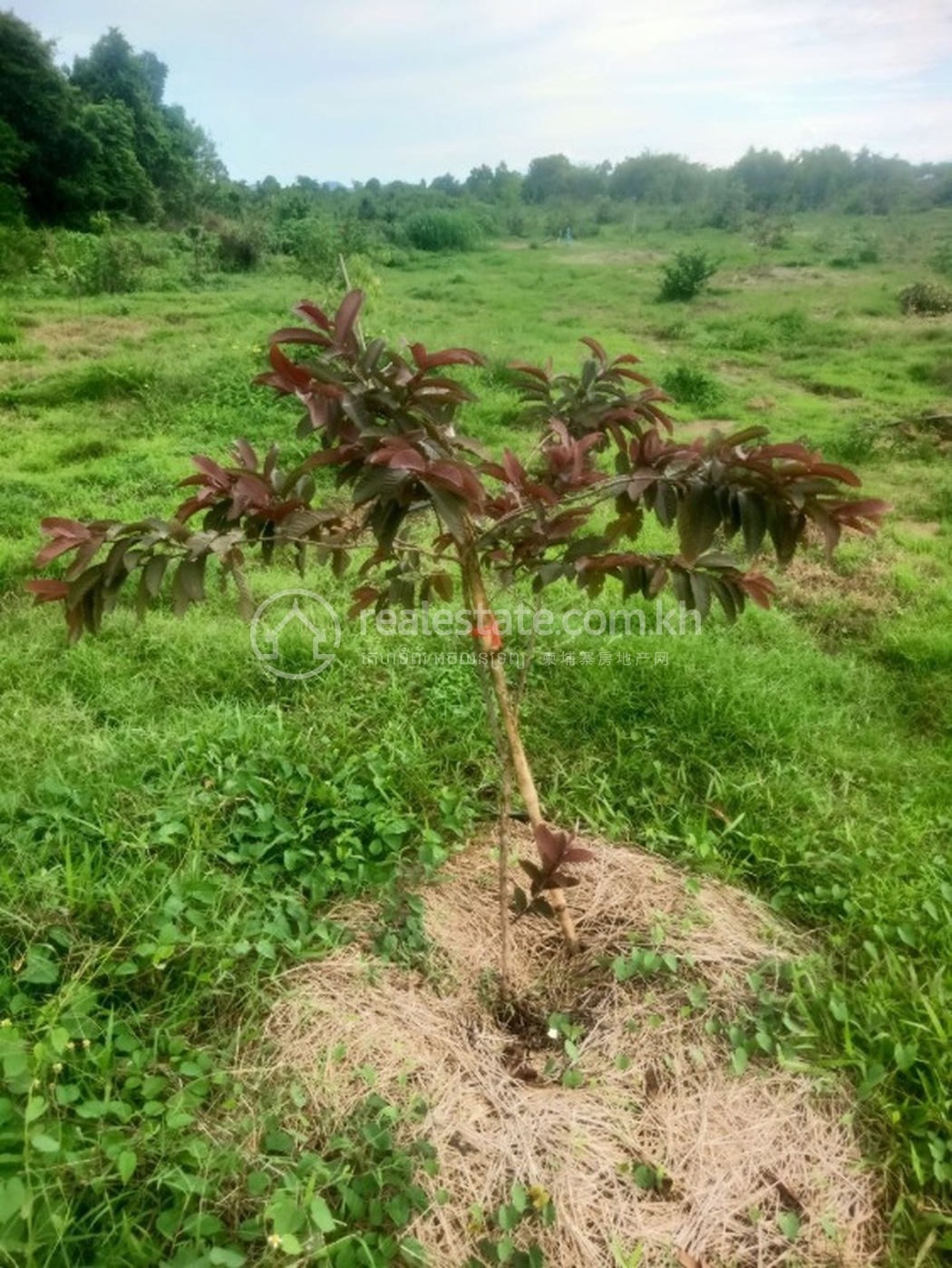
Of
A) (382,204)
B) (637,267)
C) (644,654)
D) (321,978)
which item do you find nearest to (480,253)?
(637,267)

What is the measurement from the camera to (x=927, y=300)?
8.98m

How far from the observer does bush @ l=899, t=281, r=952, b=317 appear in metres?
8.88

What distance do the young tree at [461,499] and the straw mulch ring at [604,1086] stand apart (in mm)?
322

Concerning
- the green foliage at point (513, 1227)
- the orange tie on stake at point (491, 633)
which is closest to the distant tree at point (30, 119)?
the orange tie on stake at point (491, 633)

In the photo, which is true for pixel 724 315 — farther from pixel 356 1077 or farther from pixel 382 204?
pixel 382 204

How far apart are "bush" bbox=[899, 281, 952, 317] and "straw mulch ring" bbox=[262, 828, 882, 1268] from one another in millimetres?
9399

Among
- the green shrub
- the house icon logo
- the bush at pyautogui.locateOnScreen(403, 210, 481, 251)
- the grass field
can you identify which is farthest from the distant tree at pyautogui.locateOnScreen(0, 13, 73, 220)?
the green shrub

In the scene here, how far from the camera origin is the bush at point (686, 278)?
10.1 meters

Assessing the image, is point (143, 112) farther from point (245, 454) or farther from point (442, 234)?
point (245, 454)

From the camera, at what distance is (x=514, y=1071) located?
146 centimetres

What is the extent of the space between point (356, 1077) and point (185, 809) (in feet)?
2.58

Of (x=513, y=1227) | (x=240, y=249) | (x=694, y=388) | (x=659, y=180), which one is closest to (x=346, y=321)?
(x=513, y=1227)

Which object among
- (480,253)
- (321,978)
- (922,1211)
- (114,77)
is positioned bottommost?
(922,1211)

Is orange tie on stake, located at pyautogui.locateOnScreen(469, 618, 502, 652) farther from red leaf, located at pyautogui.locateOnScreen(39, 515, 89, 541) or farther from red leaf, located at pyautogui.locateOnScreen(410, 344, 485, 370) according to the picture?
red leaf, located at pyautogui.locateOnScreen(39, 515, 89, 541)
